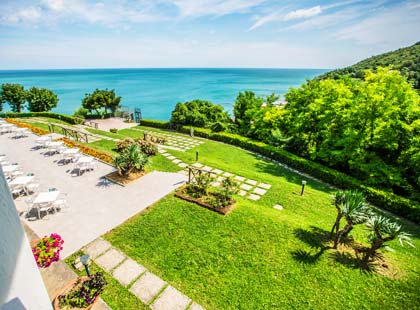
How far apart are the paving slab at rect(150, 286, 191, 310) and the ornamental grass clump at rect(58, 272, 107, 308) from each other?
1229 millimetres

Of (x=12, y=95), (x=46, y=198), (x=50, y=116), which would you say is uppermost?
(x=12, y=95)

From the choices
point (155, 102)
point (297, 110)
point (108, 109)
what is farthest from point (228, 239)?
point (155, 102)

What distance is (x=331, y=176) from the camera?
42.7 ft

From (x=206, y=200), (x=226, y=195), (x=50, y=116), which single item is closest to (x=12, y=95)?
(x=50, y=116)

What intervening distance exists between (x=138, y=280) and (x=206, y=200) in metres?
3.80

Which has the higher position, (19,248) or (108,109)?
(19,248)

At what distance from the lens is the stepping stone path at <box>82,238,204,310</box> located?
4.73 metres

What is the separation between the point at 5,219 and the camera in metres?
2.43

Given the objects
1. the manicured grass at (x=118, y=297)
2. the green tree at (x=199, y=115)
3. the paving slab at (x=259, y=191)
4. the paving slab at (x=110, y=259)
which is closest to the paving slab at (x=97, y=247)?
the paving slab at (x=110, y=259)

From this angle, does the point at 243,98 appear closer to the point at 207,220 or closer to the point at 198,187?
the point at 198,187

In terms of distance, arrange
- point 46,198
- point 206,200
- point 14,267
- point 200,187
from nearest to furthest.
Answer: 1. point 14,267
2. point 46,198
3. point 206,200
4. point 200,187

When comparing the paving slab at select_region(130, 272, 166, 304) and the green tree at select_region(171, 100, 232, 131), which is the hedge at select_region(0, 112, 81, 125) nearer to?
the green tree at select_region(171, 100, 232, 131)

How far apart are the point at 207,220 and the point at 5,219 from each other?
18.4 ft

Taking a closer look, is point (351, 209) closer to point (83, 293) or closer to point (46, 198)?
point (83, 293)
